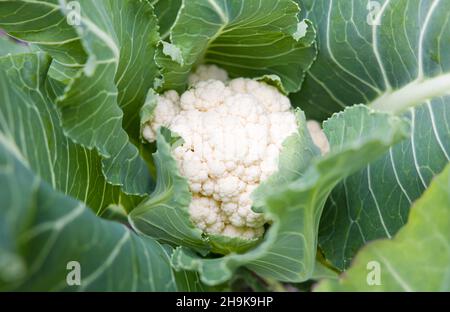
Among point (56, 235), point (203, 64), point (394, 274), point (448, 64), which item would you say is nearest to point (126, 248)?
point (56, 235)

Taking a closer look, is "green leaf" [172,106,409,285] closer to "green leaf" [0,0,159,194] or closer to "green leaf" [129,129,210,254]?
"green leaf" [129,129,210,254]

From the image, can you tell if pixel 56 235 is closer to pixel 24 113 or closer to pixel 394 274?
pixel 24 113

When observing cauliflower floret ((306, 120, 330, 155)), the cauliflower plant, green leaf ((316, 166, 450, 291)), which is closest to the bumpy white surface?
the cauliflower plant

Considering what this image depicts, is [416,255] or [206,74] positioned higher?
[206,74]

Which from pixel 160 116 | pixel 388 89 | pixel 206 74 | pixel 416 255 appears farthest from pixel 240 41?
pixel 416 255

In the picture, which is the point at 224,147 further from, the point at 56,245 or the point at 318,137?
the point at 56,245

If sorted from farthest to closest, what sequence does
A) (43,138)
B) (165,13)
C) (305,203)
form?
(165,13), (43,138), (305,203)
